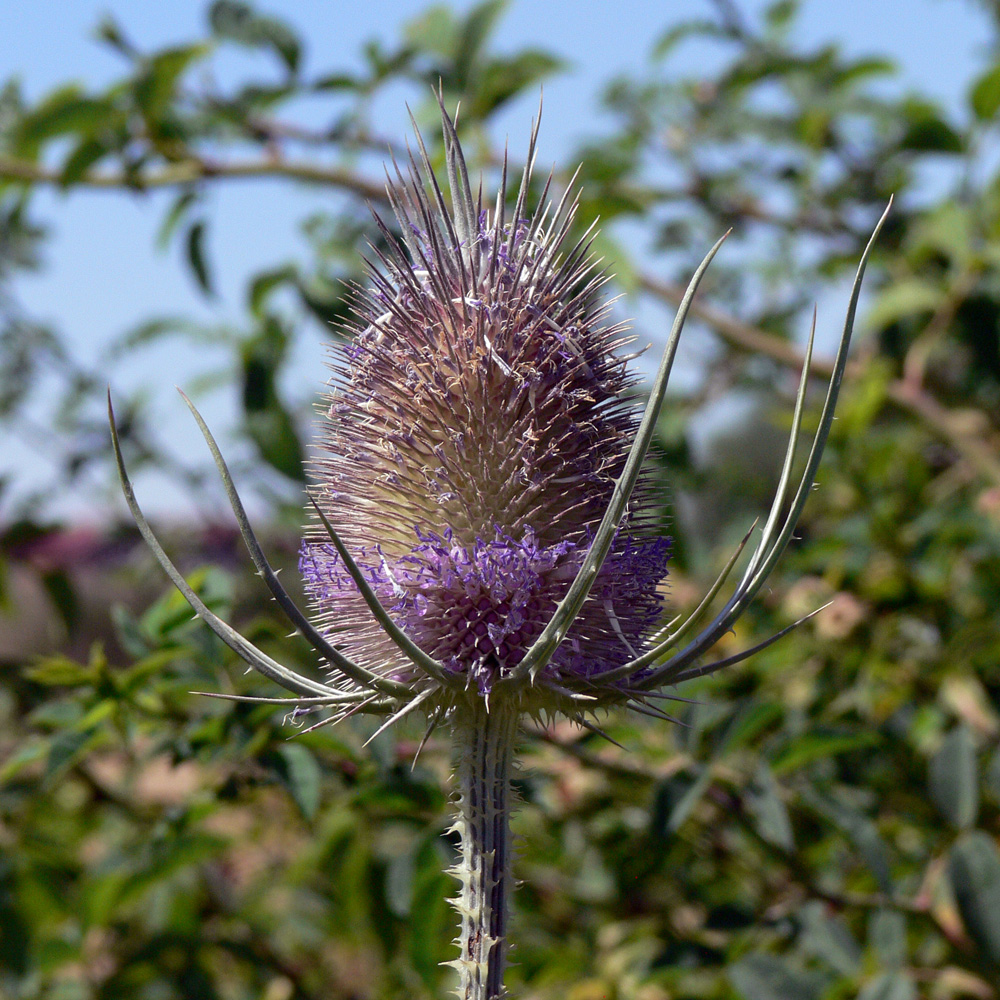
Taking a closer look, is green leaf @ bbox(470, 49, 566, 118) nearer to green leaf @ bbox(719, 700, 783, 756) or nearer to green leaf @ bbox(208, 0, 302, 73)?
green leaf @ bbox(208, 0, 302, 73)

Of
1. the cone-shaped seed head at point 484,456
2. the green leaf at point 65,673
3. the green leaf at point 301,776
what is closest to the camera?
the cone-shaped seed head at point 484,456

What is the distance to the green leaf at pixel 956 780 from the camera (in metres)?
1.95

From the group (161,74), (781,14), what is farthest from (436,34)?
(781,14)

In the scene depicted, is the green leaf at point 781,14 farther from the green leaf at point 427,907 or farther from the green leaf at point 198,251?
the green leaf at point 427,907

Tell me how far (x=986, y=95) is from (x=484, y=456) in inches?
93.7

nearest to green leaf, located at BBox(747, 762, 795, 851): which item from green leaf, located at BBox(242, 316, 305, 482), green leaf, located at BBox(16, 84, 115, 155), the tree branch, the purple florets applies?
the purple florets

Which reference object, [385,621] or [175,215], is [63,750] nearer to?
[385,621]

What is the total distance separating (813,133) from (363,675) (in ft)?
8.94

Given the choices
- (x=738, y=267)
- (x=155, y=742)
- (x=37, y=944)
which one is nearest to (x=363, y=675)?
(x=155, y=742)

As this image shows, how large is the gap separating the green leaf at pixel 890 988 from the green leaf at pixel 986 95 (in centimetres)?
237

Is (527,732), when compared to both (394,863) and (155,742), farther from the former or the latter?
(155,742)

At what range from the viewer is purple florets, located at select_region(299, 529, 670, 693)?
4.28 ft

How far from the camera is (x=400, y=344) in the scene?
1.42 meters

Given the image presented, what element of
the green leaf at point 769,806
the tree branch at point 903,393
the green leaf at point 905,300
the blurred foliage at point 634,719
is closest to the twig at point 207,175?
Answer: the blurred foliage at point 634,719
